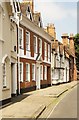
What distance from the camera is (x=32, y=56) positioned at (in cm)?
3200

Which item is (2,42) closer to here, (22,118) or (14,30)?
(22,118)

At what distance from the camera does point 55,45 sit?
1954 inches

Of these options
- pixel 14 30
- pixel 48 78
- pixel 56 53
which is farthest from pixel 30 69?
pixel 56 53

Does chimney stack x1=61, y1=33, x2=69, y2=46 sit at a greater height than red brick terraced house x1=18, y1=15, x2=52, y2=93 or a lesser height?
greater

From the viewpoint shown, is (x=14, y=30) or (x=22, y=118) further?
(x=14, y=30)

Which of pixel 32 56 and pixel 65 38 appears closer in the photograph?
pixel 32 56

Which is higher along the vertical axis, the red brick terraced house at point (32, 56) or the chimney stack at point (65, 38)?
the chimney stack at point (65, 38)

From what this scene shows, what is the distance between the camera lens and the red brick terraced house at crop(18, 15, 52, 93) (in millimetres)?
28078

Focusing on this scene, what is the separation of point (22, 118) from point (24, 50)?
51.1 ft

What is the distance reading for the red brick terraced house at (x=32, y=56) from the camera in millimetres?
28078

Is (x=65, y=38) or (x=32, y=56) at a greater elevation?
(x=65, y=38)

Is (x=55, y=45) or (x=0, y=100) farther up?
(x=55, y=45)

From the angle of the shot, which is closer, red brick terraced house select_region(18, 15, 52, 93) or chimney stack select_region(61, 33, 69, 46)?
red brick terraced house select_region(18, 15, 52, 93)

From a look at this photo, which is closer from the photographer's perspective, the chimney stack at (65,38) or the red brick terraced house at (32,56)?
the red brick terraced house at (32,56)
